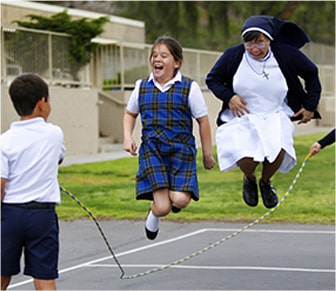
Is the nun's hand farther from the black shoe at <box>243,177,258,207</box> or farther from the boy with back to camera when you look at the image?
the boy with back to camera

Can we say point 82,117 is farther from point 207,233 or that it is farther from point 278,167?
point 278,167

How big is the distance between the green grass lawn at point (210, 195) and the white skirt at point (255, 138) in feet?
17.4

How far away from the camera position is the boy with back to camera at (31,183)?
6.01m

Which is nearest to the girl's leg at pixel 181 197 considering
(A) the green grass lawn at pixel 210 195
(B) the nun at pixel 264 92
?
(B) the nun at pixel 264 92

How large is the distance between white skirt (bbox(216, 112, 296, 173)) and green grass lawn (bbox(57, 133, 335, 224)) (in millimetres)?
5318

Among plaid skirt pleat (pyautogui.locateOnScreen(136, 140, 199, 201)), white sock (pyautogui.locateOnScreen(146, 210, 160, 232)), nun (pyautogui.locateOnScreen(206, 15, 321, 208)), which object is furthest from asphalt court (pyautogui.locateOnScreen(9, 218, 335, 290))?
nun (pyautogui.locateOnScreen(206, 15, 321, 208))

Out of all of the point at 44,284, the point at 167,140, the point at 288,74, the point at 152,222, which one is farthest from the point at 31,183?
the point at 288,74

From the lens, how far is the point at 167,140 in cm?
790

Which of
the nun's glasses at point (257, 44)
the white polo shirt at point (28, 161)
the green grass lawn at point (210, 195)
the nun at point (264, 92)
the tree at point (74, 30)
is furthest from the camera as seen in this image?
the tree at point (74, 30)

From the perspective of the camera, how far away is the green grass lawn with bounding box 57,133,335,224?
14.3 m

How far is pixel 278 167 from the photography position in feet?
28.5

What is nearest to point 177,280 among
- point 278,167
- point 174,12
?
point 278,167

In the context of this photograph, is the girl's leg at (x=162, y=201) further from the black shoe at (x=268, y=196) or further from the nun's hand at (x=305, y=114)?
the nun's hand at (x=305, y=114)

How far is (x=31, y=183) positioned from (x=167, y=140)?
2.09m
